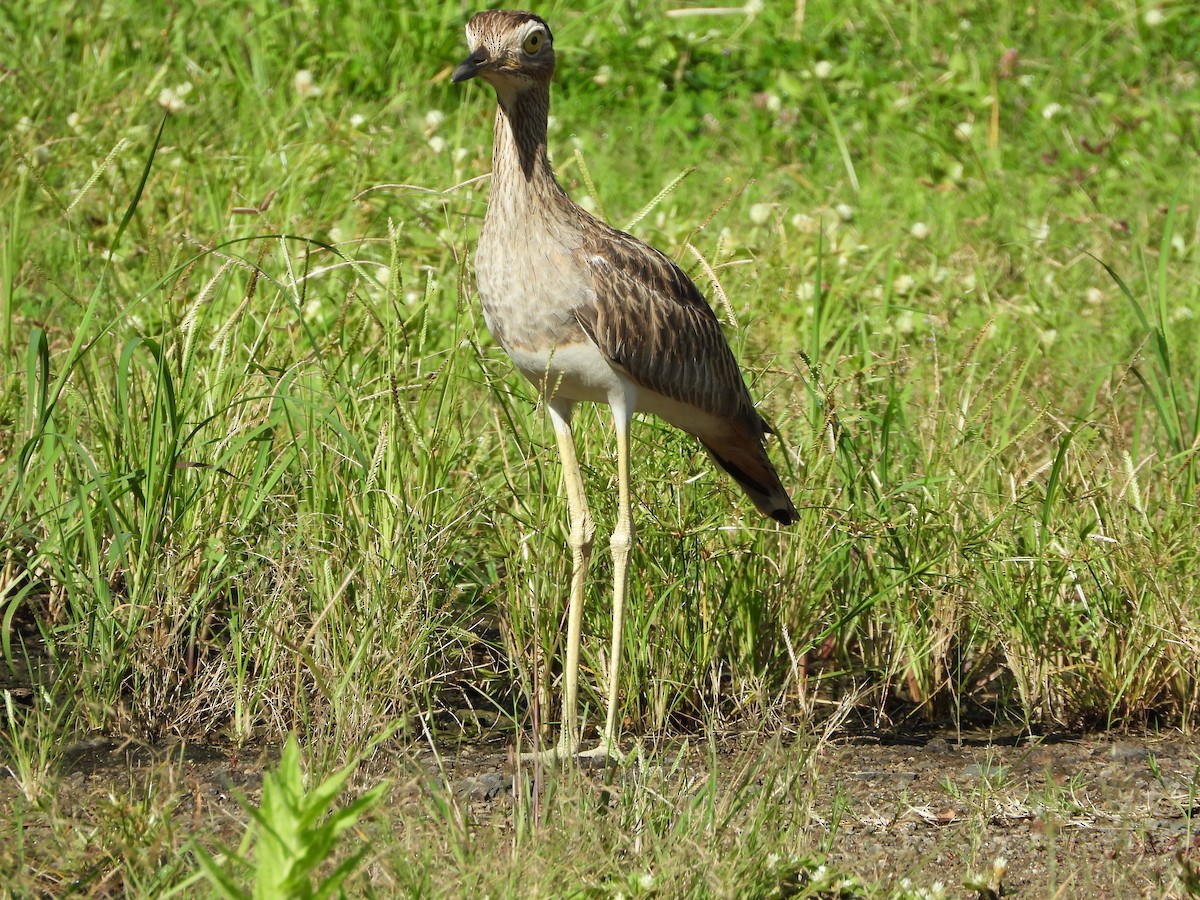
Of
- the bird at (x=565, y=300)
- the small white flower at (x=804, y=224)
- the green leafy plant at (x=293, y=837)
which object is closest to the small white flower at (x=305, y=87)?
the small white flower at (x=804, y=224)

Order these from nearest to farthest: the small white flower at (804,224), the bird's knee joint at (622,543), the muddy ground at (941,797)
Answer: the muddy ground at (941,797) → the bird's knee joint at (622,543) → the small white flower at (804,224)

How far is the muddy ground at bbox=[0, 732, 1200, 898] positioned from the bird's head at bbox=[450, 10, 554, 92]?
1.57 m

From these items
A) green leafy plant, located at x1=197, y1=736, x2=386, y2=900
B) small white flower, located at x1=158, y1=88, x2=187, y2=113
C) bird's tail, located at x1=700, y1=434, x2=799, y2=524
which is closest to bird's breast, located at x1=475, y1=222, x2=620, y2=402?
bird's tail, located at x1=700, y1=434, x2=799, y2=524

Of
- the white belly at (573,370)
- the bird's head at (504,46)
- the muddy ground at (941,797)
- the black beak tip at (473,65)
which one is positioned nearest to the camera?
the muddy ground at (941,797)

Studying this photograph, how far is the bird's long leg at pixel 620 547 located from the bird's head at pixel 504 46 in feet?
2.64

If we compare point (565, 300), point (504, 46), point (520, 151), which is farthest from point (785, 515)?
point (504, 46)

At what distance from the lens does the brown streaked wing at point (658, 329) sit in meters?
3.80

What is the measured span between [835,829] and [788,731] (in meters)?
0.78

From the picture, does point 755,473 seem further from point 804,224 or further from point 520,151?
point 804,224

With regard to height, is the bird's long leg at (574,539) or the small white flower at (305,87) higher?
the small white flower at (305,87)

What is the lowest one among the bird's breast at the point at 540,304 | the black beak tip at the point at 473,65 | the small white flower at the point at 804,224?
the bird's breast at the point at 540,304

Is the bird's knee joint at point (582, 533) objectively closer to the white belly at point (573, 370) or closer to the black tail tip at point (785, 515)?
the white belly at point (573, 370)

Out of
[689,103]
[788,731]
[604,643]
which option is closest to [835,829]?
[788,731]

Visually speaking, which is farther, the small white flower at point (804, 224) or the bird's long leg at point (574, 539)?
the small white flower at point (804, 224)
